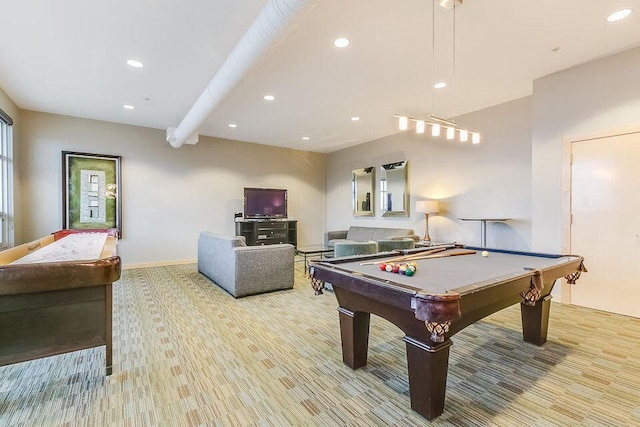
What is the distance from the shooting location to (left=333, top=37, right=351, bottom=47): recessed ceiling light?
3.09 metres

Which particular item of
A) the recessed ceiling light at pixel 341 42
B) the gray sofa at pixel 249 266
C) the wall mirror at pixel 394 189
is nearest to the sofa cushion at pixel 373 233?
the wall mirror at pixel 394 189

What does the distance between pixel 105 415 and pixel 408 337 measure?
75.6 inches

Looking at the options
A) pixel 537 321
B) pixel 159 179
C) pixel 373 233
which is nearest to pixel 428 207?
pixel 373 233

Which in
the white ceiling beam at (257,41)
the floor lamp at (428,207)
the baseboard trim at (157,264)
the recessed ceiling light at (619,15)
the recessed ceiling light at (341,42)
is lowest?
the baseboard trim at (157,264)

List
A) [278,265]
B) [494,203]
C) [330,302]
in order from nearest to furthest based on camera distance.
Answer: [330,302]
[278,265]
[494,203]

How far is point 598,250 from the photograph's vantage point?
3604 millimetres

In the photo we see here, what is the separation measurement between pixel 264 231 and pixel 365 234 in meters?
2.48

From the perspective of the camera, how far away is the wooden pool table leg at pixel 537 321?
2.73 metres

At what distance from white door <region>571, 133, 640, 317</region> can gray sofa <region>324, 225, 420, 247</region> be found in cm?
276

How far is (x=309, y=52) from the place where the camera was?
11.0 ft

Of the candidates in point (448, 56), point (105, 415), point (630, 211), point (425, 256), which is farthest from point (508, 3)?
point (105, 415)

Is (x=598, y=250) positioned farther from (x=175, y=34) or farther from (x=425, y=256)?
(x=175, y=34)

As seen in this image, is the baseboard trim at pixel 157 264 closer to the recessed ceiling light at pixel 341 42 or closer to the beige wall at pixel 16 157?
the beige wall at pixel 16 157

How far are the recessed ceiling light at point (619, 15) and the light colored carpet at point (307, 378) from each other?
3025 millimetres
